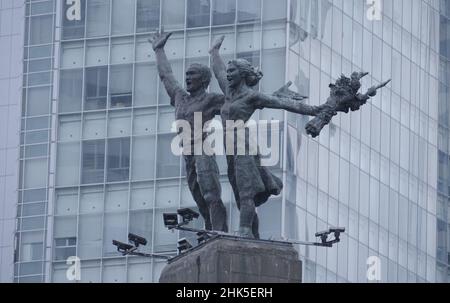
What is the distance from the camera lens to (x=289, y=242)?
56531 millimetres

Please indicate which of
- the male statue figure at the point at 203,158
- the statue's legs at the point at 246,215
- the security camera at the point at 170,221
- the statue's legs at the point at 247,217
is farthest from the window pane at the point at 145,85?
the security camera at the point at 170,221

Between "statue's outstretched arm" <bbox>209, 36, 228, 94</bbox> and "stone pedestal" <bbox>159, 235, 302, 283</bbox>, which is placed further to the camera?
"statue's outstretched arm" <bbox>209, 36, 228, 94</bbox>

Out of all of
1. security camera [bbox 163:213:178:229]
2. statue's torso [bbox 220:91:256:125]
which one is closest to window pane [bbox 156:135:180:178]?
statue's torso [bbox 220:91:256:125]

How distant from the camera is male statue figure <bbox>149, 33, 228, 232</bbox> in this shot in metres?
57.7

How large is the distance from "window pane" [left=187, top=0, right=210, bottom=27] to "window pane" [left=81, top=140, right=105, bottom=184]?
5.84 m

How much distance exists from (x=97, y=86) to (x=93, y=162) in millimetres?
2859

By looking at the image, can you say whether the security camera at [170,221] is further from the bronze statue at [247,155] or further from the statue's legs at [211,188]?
the statue's legs at [211,188]

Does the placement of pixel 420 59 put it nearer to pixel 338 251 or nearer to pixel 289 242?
pixel 338 251

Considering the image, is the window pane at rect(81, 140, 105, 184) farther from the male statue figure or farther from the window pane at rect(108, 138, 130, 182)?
the male statue figure

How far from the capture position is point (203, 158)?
57.8 metres

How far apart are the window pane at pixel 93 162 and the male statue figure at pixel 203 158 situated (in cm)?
5914

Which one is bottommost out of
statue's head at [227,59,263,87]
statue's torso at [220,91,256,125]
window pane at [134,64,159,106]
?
statue's torso at [220,91,256,125]

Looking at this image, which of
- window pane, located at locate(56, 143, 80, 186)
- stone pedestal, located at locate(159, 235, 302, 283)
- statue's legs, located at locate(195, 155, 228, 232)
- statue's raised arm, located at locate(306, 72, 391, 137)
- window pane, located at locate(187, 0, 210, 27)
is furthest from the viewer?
window pane, located at locate(56, 143, 80, 186)

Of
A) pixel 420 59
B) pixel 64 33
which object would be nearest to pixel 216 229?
pixel 64 33
